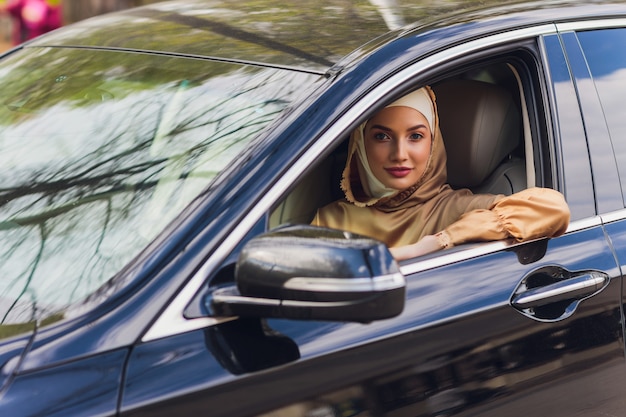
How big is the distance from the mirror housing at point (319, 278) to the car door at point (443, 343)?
119 mm

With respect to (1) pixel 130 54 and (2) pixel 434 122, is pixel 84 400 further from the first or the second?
(2) pixel 434 122

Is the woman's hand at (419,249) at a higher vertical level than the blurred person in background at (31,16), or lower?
lower

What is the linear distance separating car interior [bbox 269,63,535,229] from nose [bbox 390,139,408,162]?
15 centimetres

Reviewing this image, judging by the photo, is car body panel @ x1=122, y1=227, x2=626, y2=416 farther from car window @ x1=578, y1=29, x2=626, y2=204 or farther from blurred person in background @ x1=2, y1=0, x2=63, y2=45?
blurred person in background @ x1=2, y1=0, x2=63, y2=45

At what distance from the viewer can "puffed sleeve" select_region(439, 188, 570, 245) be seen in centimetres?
248

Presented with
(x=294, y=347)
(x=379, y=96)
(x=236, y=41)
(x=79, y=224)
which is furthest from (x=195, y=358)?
(x=236, y=41)

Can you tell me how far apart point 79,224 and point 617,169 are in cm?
137

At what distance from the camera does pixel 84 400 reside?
1803 mm

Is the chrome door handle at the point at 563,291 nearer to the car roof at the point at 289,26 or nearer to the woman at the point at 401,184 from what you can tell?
the woman at the point at 401,184

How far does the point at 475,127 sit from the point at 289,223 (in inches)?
39.2

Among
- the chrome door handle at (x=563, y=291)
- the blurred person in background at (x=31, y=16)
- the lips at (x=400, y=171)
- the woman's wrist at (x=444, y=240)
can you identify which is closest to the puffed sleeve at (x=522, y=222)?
the woman's wrist at (x=444, y=240)

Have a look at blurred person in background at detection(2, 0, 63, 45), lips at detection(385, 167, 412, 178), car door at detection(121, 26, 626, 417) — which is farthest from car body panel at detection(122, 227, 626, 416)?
blurred person in background at detection(2, 0, 63, 45)

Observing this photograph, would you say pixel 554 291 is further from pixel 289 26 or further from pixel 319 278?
pixel 289 26

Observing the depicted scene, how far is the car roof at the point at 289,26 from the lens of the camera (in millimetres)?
2480
